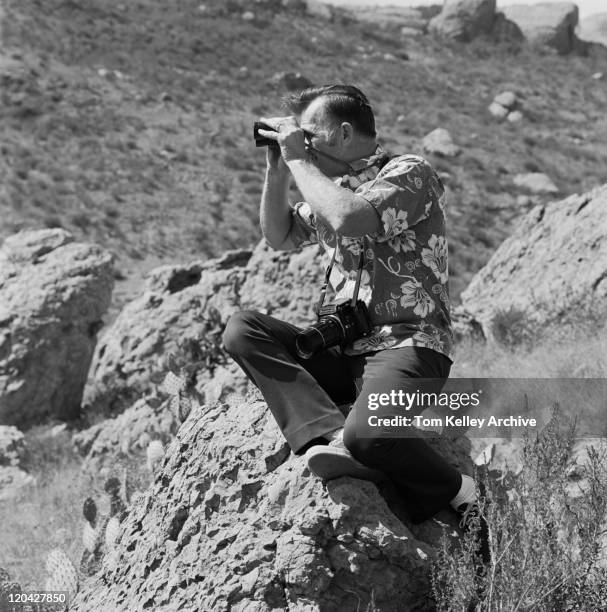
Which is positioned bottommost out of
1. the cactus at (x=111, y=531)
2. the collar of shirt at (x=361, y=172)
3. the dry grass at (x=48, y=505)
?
the dry grass at (x=48, y=505)

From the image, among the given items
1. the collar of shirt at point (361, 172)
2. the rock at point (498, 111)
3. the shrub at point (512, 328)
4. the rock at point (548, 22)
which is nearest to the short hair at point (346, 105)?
the collar of shirt at point (361, 172)

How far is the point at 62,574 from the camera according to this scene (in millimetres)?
4074

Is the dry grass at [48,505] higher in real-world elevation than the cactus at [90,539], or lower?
lower

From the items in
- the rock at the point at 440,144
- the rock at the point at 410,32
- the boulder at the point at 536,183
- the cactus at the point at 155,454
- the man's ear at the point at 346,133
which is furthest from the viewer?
the rock at the point at 410,32

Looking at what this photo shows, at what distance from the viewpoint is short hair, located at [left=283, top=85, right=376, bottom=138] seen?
3.34m

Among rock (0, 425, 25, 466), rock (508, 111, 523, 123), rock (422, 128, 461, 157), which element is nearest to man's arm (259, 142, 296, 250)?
rock (0, 425, 25, 466)

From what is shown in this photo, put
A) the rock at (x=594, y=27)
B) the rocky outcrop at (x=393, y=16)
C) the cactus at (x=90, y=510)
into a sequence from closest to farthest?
the cactus at (x=90, y=510) → the rocky outcrop at (x=393, y=16) → the rock at (x=594, y=27)

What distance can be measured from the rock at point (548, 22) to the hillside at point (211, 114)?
1.65m

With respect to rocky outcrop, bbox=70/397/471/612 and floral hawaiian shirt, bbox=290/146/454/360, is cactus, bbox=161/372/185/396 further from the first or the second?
floral hawaiian shirt, bbox=290/146/454/360

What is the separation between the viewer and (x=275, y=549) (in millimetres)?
2887

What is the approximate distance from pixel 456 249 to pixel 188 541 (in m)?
14.0

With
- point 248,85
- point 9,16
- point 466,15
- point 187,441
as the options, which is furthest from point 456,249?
point 466,15

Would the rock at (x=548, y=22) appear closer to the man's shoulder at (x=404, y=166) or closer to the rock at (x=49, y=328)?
the rock at (x=49, y=328)

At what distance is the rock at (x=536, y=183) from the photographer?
20.4 meters
